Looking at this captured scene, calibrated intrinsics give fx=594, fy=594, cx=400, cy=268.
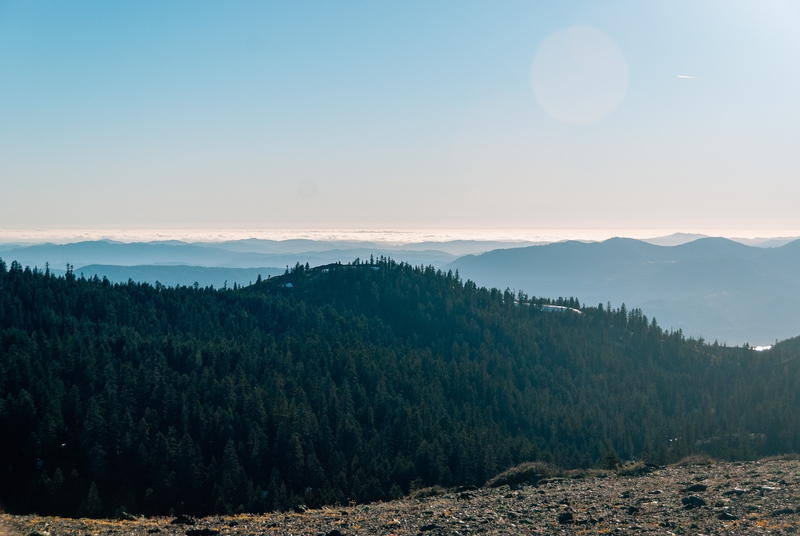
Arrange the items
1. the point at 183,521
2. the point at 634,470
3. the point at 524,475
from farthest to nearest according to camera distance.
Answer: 1. the point at 524,475
2. the point at 634,470
3. the point at 183,521

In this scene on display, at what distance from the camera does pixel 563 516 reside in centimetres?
4406

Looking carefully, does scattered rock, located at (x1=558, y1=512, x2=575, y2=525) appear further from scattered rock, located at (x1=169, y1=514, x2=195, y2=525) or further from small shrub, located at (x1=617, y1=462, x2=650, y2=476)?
small shrub, located at (x1=617, y1=462, x2=650, y2=476)

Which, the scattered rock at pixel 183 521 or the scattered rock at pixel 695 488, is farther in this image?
the scattered rock at pixel 695 488

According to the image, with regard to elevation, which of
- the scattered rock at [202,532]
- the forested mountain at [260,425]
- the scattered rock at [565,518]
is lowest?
the forested mountain at [260,425]

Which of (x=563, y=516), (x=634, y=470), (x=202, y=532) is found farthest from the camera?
(x=634, y=470)

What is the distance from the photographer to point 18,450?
102000 millimetres

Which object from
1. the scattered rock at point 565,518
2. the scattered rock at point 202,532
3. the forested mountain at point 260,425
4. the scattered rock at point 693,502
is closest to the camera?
the scattered rock at point 202,532

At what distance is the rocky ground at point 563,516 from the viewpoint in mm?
39938

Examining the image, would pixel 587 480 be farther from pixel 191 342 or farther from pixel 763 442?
pixel 191 342

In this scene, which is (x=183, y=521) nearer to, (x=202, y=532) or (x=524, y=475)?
(x=202, y=532)

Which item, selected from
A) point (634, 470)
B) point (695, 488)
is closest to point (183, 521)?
point (695, 488)

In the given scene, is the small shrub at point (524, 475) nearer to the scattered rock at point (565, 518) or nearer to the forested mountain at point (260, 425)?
the forested mountain at point (260, 425)

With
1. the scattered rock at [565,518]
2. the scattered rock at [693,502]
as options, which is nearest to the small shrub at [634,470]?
the scattered rock at [693,502]

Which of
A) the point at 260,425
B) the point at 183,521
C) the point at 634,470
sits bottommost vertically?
the point at 260,425
